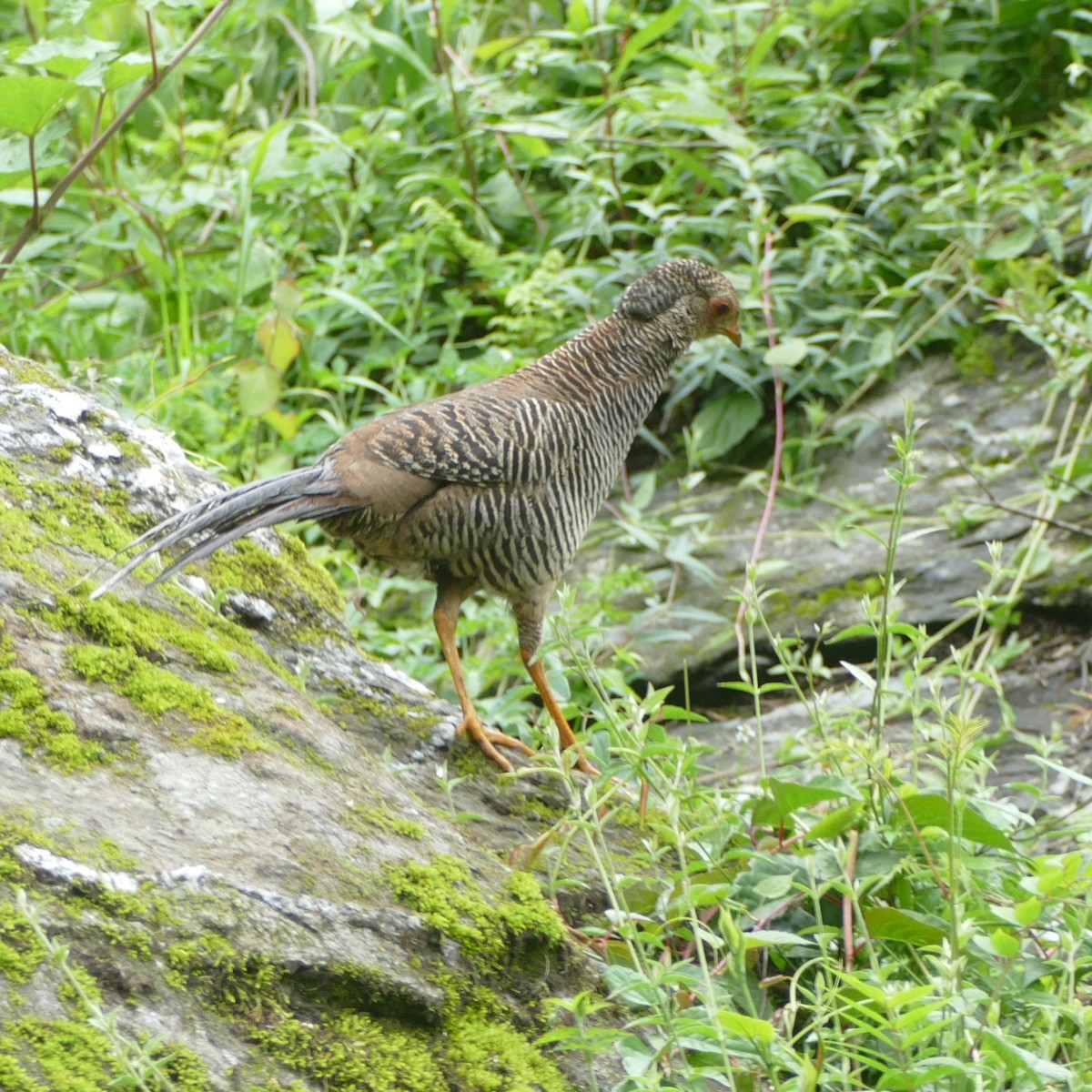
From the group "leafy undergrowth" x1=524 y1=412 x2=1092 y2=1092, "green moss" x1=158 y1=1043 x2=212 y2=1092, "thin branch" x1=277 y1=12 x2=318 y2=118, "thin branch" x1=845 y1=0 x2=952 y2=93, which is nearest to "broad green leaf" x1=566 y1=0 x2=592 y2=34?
"thin branch" x1=845 y1=0 x2=952 y2=93

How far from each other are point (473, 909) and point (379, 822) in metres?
0.26

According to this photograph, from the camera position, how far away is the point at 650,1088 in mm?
1753

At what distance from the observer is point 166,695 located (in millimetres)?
2512

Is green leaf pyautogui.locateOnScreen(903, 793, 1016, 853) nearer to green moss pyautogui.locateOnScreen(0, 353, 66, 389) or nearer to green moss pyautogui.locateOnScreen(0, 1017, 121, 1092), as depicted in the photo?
green moss pyautogui.locateOnScreen(0, 1017, 121, 1092)

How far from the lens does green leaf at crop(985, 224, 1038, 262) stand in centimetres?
594

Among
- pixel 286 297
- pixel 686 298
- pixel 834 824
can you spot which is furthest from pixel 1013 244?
pixel 834 824

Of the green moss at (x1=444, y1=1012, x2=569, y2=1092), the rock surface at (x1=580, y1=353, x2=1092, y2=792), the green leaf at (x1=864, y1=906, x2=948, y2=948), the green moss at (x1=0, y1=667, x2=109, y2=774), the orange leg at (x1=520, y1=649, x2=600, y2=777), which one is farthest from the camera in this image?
the rock surface at (x1=580, y1=353, x2=1092, y2=792)

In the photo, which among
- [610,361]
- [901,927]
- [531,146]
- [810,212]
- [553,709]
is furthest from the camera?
[531,146]

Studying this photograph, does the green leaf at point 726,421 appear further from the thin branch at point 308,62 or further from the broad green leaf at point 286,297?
the thin branch at point 308,62

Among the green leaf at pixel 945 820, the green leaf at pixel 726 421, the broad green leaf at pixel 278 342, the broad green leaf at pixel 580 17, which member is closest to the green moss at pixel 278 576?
the green leaf at pixel 945 820

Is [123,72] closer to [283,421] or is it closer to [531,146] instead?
[283,421]

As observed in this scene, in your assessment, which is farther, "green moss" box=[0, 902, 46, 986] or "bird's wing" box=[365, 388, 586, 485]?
"bird's wing" box=[365, 388, 586, 485]

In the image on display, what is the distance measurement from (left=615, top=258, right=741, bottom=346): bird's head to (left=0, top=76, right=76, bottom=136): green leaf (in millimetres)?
1870

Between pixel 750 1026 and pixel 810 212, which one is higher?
pixel 810 212
